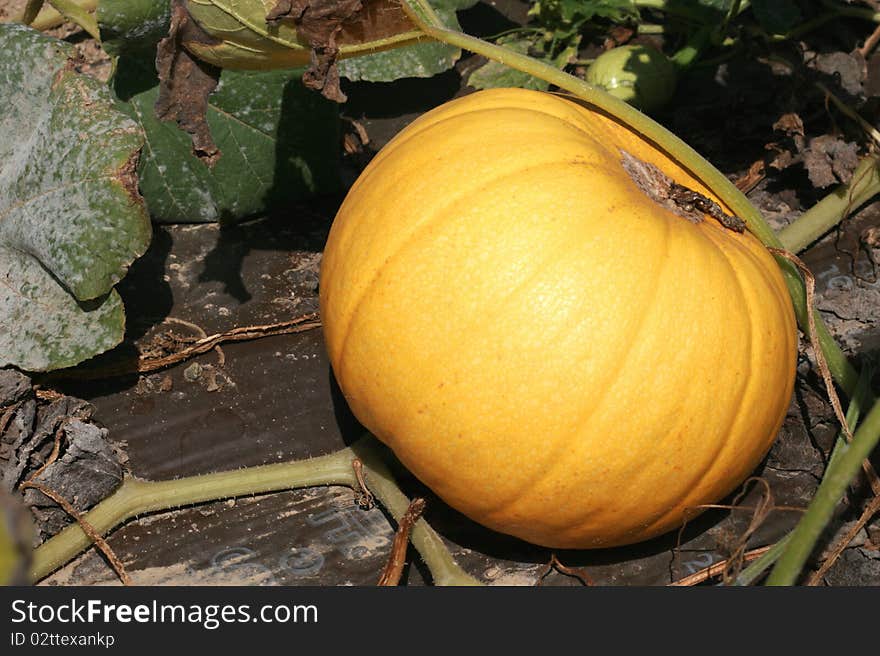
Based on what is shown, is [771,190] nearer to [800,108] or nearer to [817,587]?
[800,108]

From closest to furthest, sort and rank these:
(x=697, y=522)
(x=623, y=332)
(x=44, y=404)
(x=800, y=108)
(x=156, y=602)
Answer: (x=623, y=332) < (x=156, y=602) < (x=697, y=522) < (x=44, y=404) < (x=800, y=108)

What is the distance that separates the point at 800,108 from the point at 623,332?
59.4 inches

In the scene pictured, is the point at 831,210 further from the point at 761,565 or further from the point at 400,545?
the point at 400,545

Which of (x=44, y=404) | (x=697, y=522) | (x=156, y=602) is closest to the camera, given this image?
(x=156, y=602)

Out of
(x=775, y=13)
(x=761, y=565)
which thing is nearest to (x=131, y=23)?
(x=775, y=13)

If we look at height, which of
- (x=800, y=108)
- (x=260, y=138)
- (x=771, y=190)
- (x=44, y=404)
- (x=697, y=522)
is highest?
(x=800, y=108)

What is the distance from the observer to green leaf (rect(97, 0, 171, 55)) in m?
2.30

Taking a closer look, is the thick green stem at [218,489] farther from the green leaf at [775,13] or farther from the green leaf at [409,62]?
the green leaf at [775,13]

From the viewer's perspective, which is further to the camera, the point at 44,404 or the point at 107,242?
the point at 44,404

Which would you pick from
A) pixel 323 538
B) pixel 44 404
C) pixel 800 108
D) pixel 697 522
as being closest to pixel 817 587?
pixel 697 522

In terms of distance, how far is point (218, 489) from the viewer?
7.16ft

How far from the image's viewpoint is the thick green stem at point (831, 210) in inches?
104

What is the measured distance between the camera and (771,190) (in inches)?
113

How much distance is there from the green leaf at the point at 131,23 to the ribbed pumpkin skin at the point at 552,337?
809 millimetres
